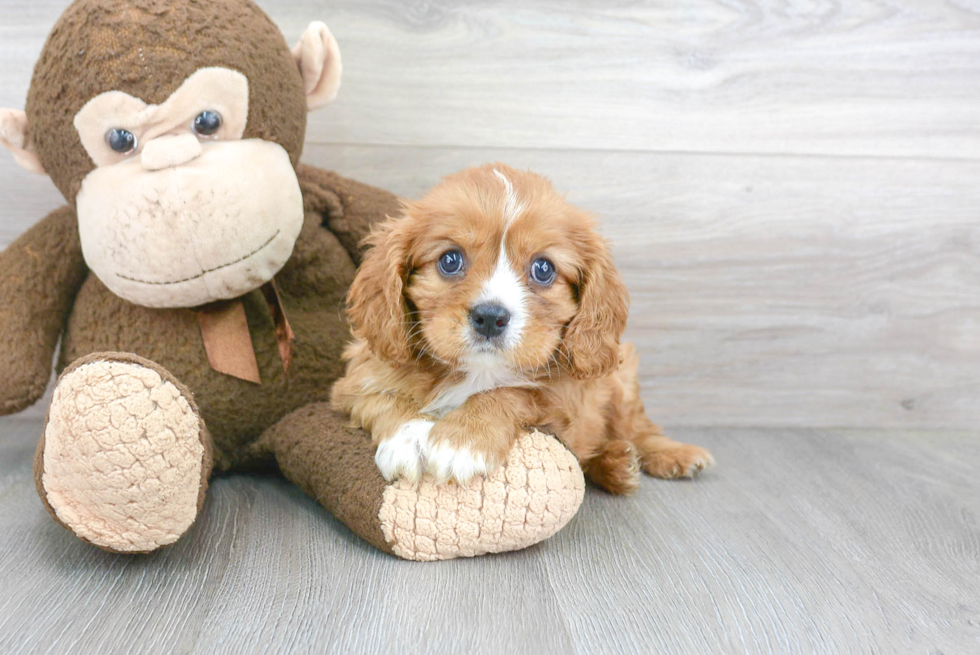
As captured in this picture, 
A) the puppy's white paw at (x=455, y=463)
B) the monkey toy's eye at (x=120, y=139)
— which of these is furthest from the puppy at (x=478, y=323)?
the monkey toy's eye at (x=120, y=139)

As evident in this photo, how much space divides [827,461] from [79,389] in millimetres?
1983

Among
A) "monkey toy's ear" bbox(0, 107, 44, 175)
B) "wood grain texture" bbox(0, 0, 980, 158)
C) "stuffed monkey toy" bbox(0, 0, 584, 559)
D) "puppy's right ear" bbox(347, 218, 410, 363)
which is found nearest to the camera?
"stuffed monkey toy" bbox(0, 0, 584, 559)

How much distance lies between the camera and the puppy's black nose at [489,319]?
4.54ft

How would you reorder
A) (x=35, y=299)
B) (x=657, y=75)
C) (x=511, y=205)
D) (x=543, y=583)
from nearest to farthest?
(x=543, y=583), (x=511, y=205), (x=35, y=299), (x=657, y=75)

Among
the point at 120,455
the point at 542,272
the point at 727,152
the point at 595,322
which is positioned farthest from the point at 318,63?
the point at 727,152

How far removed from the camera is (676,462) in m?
2.01

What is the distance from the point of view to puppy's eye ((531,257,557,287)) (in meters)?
1.50

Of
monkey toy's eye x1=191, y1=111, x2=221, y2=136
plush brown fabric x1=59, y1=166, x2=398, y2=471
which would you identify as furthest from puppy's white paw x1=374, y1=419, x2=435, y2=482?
monkey toy's eye x1=191, y1=111, x2=221, y2=136

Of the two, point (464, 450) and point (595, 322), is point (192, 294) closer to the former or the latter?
point (464, 450)

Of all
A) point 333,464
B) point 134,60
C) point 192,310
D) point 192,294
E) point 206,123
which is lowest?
point 333,464

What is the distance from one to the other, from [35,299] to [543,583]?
4.44ft

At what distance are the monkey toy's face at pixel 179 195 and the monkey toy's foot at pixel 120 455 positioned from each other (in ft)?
1.03

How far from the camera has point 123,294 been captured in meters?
1.63

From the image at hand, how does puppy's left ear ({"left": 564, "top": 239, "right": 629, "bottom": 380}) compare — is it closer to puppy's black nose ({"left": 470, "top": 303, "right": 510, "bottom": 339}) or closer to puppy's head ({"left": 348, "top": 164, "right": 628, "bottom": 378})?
puppy's head ({"left": 348, "top": 164, "right": 628, "bottom": 378})
